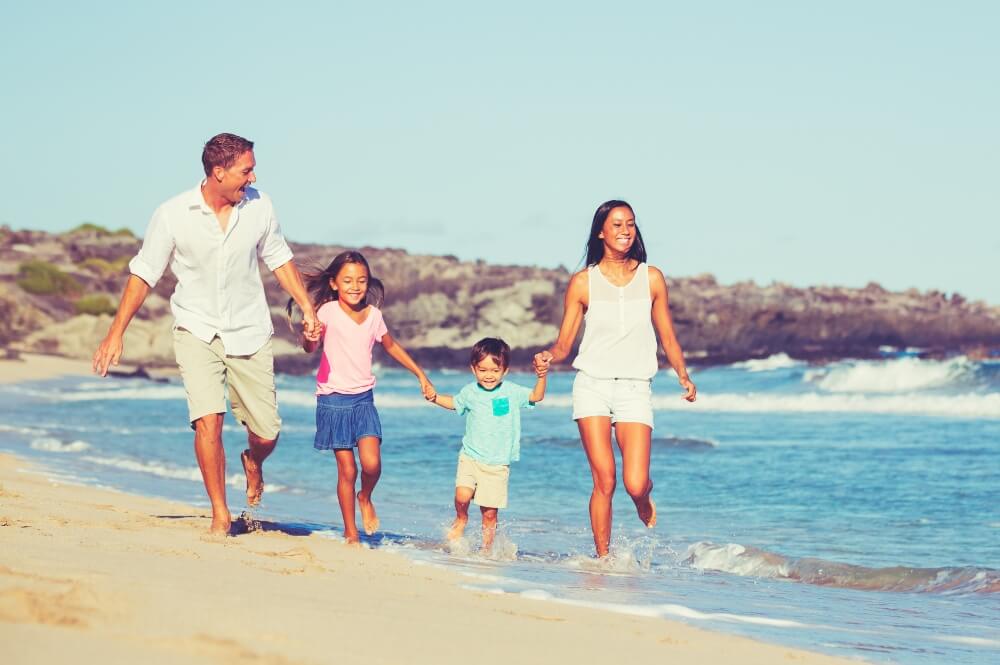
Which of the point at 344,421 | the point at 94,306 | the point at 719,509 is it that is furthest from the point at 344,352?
the point at 94,306

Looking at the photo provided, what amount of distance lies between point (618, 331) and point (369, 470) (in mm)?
1642

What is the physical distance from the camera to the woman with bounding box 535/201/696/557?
679 cm

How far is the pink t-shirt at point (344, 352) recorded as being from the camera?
7.07 metres

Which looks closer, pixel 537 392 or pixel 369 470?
pixel 369 470

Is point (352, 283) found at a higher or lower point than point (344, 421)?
higher

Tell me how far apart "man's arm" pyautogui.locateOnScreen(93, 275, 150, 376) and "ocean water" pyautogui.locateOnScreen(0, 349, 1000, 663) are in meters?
1.87

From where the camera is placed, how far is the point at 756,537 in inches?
358

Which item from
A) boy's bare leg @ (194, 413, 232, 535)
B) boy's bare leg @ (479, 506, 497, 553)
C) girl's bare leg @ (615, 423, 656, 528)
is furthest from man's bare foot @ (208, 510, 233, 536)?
girl's bare leg @ (615, 423, 656, 528)

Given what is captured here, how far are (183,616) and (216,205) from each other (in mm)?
3157

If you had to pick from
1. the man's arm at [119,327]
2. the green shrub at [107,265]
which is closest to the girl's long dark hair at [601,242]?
the man's arm at [119,327]

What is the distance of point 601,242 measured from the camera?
22.7 ft

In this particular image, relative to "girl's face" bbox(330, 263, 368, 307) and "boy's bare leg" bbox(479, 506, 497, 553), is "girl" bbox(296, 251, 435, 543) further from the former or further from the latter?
"boy's bare leg" bbox(479, 506, 497, 553)

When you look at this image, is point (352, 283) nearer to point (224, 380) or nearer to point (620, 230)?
point (224, 380)

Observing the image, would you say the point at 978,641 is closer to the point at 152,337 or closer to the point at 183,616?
the point at 183,616
